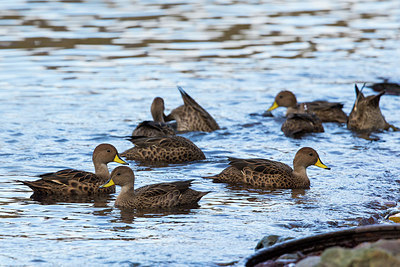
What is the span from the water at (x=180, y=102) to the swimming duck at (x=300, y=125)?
176 mm

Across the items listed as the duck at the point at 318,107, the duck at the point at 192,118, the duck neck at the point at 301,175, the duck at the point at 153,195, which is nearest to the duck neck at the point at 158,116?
the duck at the point at 192,118

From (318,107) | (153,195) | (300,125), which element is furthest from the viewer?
(318,107)

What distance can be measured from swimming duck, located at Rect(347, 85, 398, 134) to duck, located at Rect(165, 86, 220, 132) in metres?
2.79

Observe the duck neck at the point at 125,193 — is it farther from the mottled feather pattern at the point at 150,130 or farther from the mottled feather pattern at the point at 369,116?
the mottled feather pattern at the point at 369,116

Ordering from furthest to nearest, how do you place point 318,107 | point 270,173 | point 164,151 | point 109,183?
point 318,107 → point 164,151 → point 270,173 → point 109,183

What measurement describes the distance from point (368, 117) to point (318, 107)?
1.17m

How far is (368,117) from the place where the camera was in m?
14.5

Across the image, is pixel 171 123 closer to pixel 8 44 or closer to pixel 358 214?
pixel 358 214

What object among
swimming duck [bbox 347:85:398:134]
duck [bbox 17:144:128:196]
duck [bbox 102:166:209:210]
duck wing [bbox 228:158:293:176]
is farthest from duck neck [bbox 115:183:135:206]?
swimming duck [bbox 347:85:398:134]

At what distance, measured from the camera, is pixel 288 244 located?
20.6 ft

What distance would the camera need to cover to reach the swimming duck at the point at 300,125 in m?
13.9

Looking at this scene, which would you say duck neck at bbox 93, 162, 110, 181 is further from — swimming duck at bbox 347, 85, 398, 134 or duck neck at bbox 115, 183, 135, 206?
swimming duck at bbox 347, 85, 398, 134

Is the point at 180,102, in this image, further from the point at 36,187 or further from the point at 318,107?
the point at 36,187

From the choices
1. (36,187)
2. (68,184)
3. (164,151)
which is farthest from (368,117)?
(36,187)
